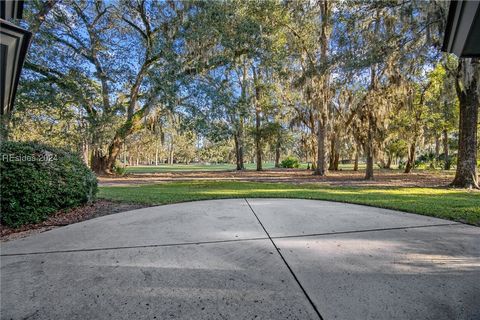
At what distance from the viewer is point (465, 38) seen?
5.62 feet

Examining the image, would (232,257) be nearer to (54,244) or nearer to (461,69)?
(54,244)

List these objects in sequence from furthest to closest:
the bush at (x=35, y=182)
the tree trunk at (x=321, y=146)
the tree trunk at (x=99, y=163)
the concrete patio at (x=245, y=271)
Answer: the tree trunk at (x=99, y=163)
the tree trunk at (x=321, y=146)
the bush at (x=35, y=182)
the concrete patio at (x=245, y=271)

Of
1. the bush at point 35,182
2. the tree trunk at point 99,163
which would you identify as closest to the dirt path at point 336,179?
the tree trunk at point 99,163

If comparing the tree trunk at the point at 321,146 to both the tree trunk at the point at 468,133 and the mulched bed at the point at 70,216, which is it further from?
the mulched bed at the point at 70,216

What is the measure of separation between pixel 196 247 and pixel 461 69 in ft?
33.8

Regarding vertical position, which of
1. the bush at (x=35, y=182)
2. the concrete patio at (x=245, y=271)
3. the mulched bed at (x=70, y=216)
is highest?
the bush at (x=35, y=182)

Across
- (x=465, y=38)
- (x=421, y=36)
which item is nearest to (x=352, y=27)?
(x=421, y=36)

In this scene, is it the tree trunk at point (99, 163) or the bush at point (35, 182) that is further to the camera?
the tree trunk at point (99, 163)

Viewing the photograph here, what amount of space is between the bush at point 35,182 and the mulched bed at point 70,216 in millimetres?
121

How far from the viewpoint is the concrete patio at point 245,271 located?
1.79 meters

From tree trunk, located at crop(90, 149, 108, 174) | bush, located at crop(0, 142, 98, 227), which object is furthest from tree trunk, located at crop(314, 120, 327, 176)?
tree trunk, located at crop(90, 149, 108, 174)

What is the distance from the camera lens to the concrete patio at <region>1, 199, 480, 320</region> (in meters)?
1.79

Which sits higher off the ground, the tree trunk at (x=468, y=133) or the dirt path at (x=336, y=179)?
the tree trunk at (x=468, y=133)

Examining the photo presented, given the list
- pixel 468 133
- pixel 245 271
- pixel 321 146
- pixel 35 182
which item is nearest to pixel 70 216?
pixel 35 182
